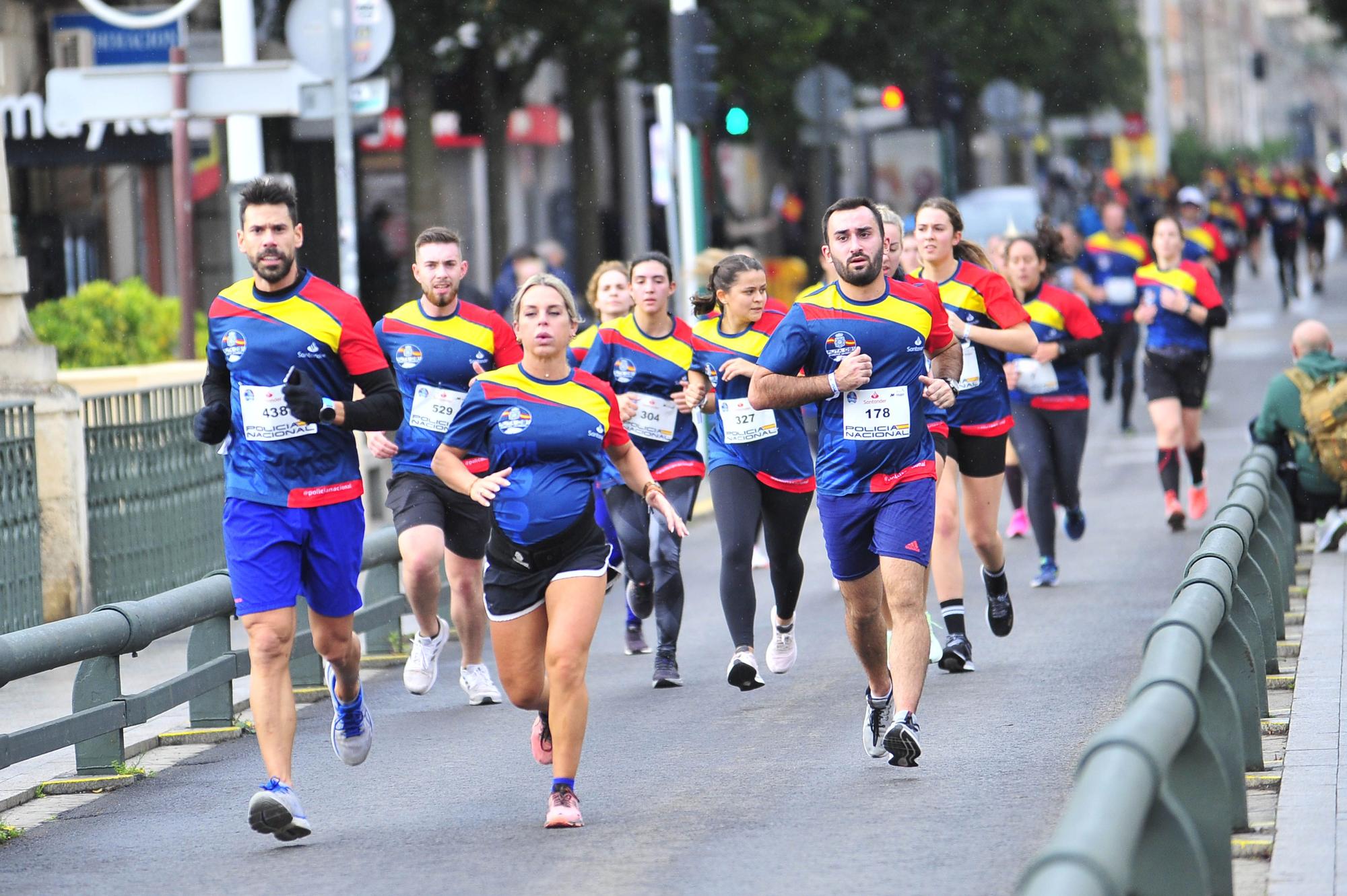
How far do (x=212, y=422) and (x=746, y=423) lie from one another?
286 cm

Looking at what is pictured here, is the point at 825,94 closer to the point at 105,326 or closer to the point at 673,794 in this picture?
the point at 105,326

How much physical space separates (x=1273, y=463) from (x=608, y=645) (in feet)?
12.0

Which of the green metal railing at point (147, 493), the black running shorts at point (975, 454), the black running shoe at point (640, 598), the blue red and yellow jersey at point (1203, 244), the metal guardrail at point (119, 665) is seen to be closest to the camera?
the metal guardrail at point (119, 665)

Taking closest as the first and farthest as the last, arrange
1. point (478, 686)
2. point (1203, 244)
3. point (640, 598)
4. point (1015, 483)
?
point (478, 686), point (640, 598), point (1015, 483), point (1203, 244)

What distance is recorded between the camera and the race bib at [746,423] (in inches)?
374

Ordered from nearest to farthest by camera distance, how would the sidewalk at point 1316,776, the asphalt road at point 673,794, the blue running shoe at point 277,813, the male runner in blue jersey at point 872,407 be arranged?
the sidewalk at point 1316,776
the asphalt road at point 673,794
the blue running shoe at point 277,813
the male runner in blue jersey at point 872,407

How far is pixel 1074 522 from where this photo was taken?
536 inches

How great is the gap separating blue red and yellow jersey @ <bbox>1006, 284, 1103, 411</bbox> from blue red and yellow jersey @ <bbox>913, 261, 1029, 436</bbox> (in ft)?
7.39

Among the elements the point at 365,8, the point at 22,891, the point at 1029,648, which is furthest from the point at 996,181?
the point at 22,891

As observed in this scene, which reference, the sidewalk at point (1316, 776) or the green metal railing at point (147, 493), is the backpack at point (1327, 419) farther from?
the green metal railing at point (147, 493)

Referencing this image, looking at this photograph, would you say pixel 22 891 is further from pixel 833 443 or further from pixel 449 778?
pixel 833 443

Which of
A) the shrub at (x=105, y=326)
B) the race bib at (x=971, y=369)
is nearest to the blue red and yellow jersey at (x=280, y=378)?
the race bib at (x=971, y=369)

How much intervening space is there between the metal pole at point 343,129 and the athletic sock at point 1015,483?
4372mm

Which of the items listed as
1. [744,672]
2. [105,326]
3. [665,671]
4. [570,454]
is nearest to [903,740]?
[570,454]
